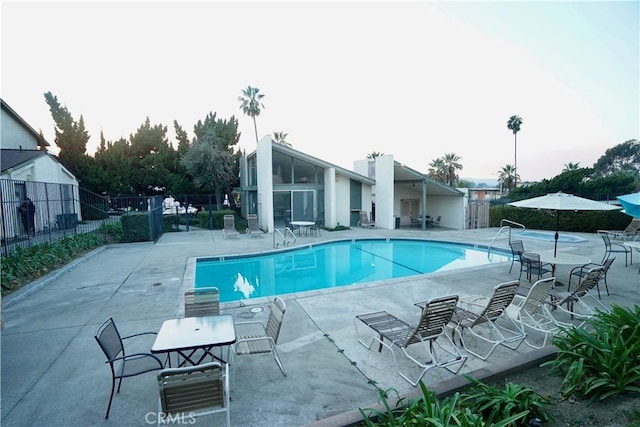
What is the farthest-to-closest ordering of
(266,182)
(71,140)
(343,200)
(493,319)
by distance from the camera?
(71,140), (343,200), (266,182), (493,319)

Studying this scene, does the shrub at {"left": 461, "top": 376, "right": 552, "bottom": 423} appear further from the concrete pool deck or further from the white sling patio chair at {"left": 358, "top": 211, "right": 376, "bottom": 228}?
the white sling patio chair at {"left": 358, "top": 211, "right": 376, "bottom": 228}

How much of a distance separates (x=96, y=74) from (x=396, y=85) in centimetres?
1393

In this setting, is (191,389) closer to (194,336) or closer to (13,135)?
(194,336)

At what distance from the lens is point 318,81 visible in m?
17.8

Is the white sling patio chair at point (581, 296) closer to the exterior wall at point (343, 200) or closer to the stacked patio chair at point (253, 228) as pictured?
the stacked patio chair at point (253, 228)

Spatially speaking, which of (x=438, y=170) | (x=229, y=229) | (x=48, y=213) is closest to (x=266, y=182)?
(x=229, y=229)

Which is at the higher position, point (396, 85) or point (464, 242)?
point (396, 85)

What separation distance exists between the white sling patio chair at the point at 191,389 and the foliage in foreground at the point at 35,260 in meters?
6.51

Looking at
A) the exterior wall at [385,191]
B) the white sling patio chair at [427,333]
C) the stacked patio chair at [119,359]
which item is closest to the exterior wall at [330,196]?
the exterior wall at [385,191]

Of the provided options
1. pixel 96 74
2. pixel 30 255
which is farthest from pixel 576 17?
pixel 96 74

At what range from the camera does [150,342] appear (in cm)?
459

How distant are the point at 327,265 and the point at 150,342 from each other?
7769 millimetres

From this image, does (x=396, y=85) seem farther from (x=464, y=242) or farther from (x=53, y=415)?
(x=53, y=415)

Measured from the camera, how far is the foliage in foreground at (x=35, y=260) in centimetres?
691
